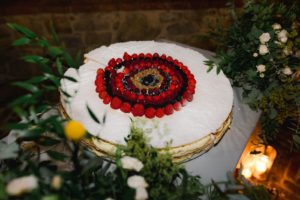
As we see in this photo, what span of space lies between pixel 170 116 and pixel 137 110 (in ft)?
0.62

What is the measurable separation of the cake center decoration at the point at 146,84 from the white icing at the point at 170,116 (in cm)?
4

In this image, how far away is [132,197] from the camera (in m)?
1.09

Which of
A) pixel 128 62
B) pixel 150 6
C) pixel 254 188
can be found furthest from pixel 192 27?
pixel 254 188

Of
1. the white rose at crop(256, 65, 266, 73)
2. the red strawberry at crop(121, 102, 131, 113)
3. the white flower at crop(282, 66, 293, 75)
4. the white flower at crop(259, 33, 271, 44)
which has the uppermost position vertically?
the white flower at crop(259, 33, 271, 44)

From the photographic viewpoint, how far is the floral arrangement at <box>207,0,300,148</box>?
2.05 meters

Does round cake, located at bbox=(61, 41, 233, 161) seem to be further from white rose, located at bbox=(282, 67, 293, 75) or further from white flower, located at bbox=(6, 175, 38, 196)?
white flower, located at bbox=(6, 175, 38, 196)

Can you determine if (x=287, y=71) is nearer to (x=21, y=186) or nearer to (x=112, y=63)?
(x=112, y=63)

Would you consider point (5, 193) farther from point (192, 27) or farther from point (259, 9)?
point (192, 27)

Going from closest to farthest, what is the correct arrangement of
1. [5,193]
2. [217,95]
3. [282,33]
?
[5,193]
[217,95]
[282,33]

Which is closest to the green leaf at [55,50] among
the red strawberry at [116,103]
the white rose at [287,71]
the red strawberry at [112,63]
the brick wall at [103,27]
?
the red strawberry at [116,103]

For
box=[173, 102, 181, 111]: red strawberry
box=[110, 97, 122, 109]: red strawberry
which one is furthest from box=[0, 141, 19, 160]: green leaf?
box=[173, 102, 181, 111]: red strawberry

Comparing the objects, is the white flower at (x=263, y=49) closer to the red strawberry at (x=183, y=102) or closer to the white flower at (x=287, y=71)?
the white flower at (x=287, y=71)

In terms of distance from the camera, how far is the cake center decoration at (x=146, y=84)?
174 cm

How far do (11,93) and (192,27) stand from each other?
2063mm
